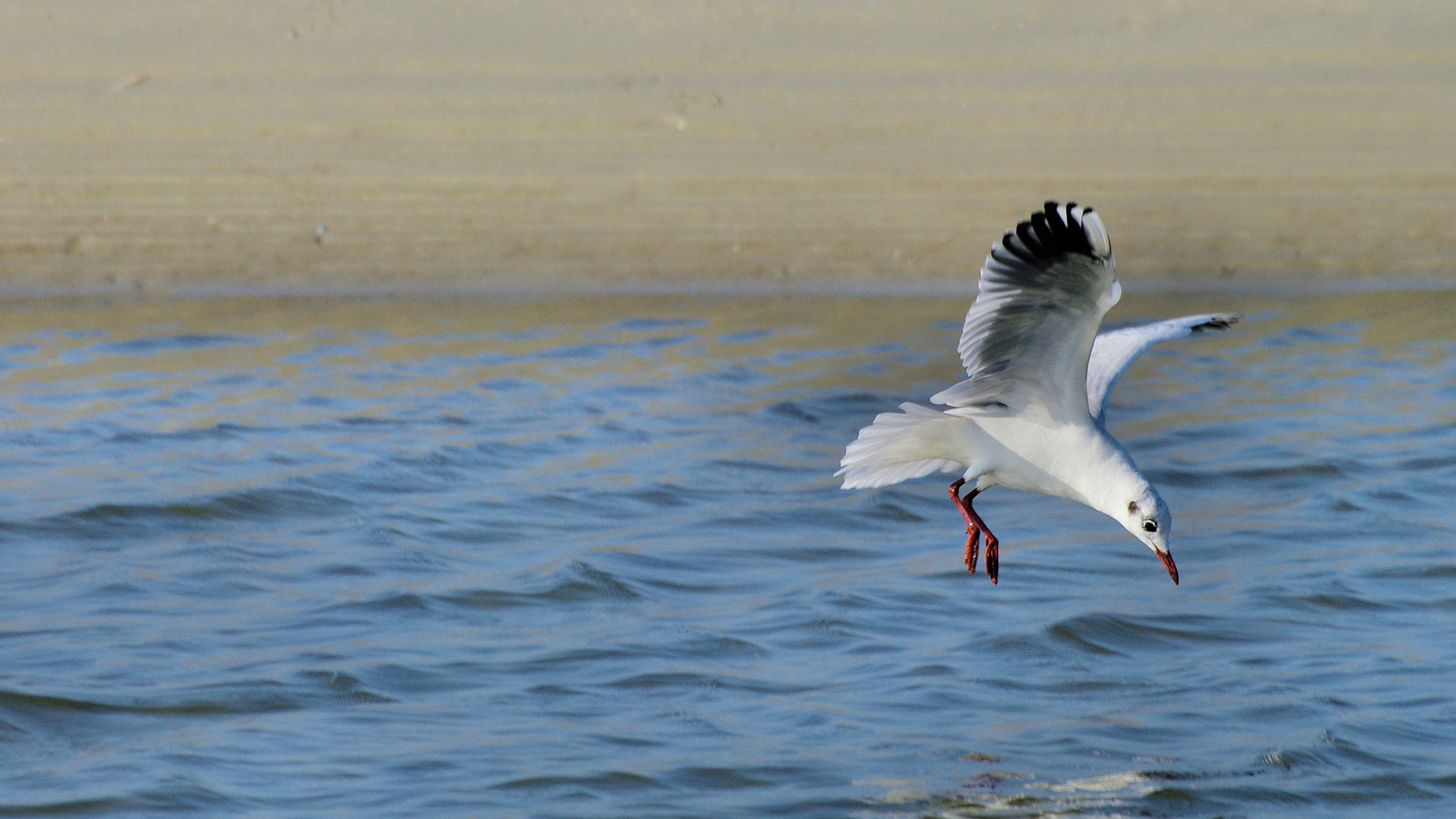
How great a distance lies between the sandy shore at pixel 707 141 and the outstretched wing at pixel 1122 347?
18.9 ft

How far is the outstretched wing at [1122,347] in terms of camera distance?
574cm

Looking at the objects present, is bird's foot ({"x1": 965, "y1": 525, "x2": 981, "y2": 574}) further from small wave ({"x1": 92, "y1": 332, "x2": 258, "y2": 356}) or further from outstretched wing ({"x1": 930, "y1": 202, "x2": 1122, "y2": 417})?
small wave ({"x1": 92, "y1": 332, "x2": 258, "y2": 356})

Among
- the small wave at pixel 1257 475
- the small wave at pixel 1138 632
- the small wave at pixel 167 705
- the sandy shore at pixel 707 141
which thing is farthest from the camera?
the sandy shore at pixel 707 141

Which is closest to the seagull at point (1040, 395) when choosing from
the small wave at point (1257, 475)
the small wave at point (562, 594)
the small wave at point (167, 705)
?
the small wave at point (562, 594)

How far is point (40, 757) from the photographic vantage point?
5262 mm

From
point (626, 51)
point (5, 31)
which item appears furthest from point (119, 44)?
point (626, 51)

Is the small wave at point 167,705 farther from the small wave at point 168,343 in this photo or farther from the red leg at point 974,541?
the small wave at point 168,343

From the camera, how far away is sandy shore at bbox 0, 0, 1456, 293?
11828 mm

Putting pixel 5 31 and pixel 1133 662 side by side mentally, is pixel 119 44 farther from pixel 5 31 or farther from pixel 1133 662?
pixel 1133 662

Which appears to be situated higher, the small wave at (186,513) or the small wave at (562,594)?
the small wave at (186,513)

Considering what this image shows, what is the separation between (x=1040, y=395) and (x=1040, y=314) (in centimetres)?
43

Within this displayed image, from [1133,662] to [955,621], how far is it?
2.08ft

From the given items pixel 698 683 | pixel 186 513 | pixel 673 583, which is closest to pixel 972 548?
pixel 698 683

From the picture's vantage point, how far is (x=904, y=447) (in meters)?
5.69
